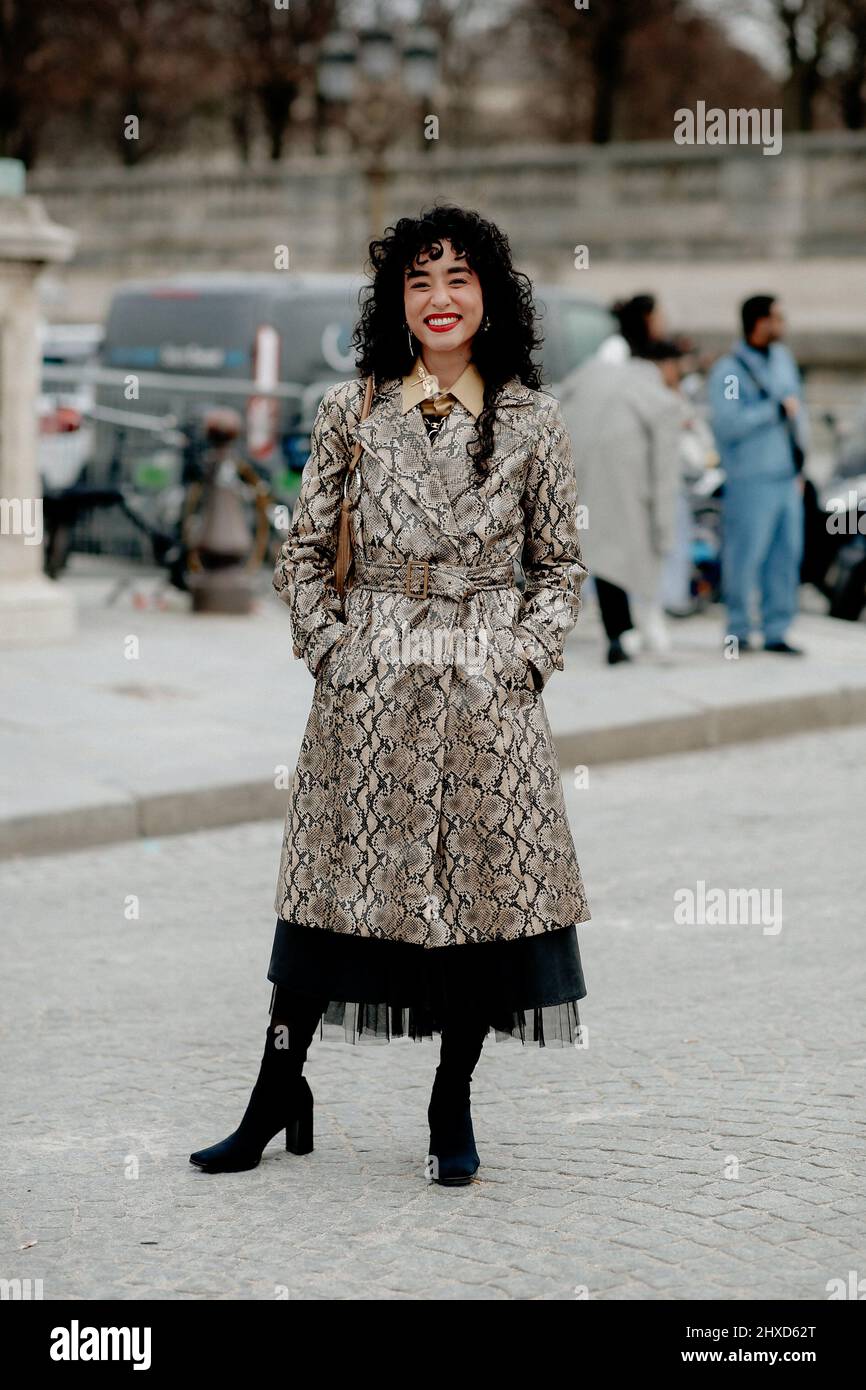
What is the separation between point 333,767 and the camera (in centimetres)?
415

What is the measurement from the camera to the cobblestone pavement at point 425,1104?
12.6 ft

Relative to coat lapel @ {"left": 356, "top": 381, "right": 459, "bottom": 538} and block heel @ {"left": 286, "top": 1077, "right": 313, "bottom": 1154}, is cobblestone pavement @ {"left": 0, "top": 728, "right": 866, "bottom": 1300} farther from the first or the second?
coat lapel @ {"left": 356, "top": 381, "right": 459, "bottom": 538}

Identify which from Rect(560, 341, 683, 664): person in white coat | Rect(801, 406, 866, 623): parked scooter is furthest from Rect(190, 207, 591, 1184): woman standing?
Rect(801, 406, 866, 623): parked scooter

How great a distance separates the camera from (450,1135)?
14.1 feet

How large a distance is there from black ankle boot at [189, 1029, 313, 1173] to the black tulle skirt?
174 millimetres

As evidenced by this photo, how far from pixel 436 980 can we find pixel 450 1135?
1.18 ft

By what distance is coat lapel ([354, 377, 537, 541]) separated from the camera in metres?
4.11

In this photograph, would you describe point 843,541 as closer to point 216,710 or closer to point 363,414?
point 216,710

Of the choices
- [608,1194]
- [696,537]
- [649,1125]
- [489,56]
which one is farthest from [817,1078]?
[489,56]

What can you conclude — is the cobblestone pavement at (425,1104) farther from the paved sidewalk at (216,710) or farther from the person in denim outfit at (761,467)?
the person in denim outfit at (761,467)

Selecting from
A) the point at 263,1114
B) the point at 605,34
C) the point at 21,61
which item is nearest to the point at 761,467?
the point at 263,1114

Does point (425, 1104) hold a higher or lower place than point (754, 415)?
lower

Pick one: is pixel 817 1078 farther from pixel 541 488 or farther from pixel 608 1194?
pixel 541 488

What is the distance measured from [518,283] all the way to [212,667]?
6.54 m
